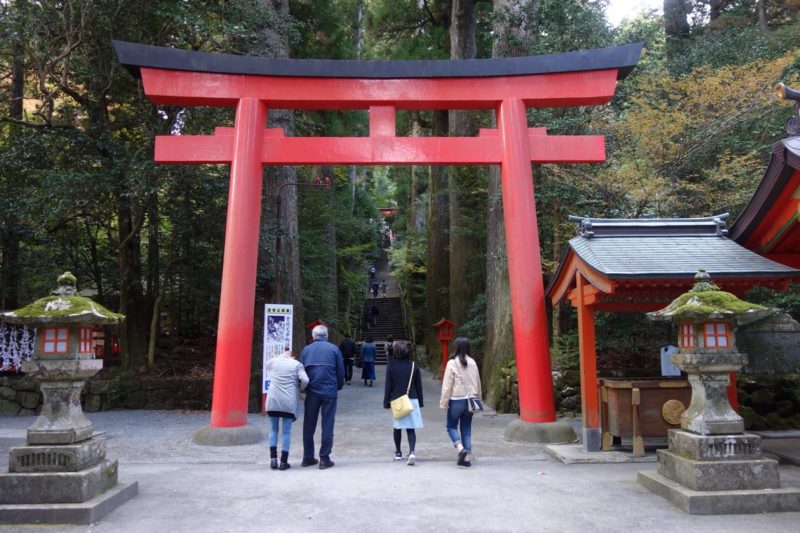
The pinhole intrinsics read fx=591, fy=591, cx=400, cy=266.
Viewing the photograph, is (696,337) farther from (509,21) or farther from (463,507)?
(509,21)

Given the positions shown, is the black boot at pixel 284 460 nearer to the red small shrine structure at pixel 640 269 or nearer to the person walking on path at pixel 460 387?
the person walking on path at pixel 460 387

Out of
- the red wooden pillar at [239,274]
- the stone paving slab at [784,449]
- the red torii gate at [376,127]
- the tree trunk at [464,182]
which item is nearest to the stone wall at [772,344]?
the stone paving slab at [784,449]

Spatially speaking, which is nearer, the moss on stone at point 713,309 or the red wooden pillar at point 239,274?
the moss on stone at point 713,309

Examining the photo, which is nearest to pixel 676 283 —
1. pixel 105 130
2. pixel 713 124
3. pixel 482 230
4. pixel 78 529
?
pixel 713 124

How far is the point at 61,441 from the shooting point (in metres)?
5.11

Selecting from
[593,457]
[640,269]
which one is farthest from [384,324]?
[640,269]

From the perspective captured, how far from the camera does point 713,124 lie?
11.4m

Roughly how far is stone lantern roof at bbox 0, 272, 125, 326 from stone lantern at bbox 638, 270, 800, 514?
17.7 feet

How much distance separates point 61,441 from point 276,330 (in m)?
5.96

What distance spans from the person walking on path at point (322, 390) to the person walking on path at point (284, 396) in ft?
0.41

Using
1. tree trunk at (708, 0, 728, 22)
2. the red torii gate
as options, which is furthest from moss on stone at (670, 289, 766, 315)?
tree trunk at (708, 0, 728, 22)

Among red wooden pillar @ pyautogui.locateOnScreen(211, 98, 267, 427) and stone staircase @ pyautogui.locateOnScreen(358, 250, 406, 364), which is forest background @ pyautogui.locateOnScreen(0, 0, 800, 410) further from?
stone staircase @ pyautogui.locateOnScreen(358, 250, 406, 364)

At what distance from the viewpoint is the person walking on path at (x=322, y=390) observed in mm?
6832

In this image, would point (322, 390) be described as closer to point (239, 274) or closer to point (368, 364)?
point (239, 274)
